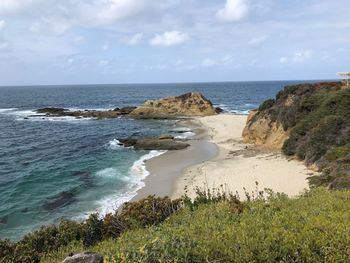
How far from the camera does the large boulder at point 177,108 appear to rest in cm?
6242

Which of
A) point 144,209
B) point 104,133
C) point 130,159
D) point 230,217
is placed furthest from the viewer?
point 104,133

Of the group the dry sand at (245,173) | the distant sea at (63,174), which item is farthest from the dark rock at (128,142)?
the dry sand at (245,173)

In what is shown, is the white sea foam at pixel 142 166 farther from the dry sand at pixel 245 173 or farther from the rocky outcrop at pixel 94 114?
the rocky outcrop at pixel 94 114

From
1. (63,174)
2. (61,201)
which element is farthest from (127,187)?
(63,174)

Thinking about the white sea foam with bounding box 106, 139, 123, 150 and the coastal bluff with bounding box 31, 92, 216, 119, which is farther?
the coastal bluff with bounding box 31, 92, 216, 119

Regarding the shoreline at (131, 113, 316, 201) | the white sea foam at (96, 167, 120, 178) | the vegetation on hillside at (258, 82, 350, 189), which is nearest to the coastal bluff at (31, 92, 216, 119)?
the shoreline at (131, 113, 316, 201)

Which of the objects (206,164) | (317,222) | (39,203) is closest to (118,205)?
(39,203)

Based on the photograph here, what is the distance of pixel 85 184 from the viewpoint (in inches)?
922

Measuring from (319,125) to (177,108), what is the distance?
134 ft

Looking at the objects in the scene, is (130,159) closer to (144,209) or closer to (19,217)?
(19,217)

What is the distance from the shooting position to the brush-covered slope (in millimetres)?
19255

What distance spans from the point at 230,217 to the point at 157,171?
18.4 metres

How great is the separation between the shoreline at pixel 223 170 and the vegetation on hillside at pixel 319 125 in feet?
3.74

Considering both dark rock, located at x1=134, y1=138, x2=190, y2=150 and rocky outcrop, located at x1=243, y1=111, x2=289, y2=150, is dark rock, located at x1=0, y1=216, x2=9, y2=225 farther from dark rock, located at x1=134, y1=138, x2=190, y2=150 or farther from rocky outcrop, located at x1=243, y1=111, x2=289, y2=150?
rocky outcrop, located at x1=243, y1=111, x2=289, y2=150
